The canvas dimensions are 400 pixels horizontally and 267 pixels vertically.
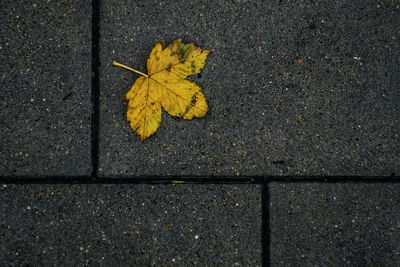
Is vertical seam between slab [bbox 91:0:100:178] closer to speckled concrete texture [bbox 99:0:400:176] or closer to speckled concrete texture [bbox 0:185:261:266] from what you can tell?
speckled concrete texture [bbox 99:0:400:176]

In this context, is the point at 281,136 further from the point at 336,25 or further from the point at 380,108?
the point at 336,25

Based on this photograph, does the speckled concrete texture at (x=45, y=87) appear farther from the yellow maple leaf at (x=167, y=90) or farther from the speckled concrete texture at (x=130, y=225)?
the yellow maple leaf at (x=167, y=90)

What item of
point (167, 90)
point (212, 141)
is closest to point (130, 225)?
point (212, 141)

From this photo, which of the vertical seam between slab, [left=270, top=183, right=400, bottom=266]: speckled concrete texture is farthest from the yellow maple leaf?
[left=270, top=183, right=400, bottom=266]: speckled concrete texture

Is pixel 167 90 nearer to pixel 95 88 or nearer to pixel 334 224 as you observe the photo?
pixel 95 88

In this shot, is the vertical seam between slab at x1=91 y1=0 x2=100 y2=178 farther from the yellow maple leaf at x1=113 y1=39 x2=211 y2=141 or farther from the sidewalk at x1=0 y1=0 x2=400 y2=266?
the yellow maple leaf at x1=113 y1=39 x2=211 y2=141

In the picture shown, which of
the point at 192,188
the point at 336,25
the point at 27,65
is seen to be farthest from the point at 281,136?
the point at 27,65

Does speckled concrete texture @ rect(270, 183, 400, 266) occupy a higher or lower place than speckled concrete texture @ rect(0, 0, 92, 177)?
lower
